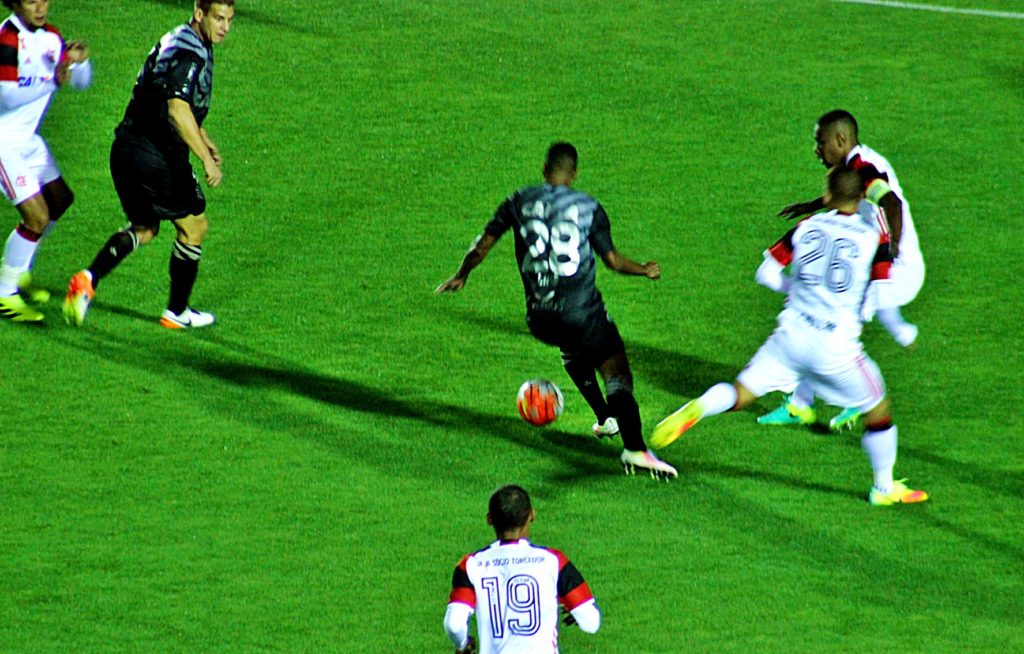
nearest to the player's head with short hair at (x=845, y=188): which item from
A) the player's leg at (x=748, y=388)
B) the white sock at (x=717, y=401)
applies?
the player's leg at (x=748, y=388)

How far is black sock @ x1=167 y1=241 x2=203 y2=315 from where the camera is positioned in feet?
34.3

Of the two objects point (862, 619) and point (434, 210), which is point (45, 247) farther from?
point (862, 619)

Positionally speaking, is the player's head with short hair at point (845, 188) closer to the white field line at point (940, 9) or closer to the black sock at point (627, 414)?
the black sock at point (627, 414)

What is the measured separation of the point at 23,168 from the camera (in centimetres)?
1054

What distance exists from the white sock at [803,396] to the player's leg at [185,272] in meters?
3.86

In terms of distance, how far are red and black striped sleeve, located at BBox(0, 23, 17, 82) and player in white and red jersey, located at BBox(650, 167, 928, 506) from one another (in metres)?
4.74

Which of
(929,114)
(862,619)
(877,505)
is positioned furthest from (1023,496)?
(929,114)

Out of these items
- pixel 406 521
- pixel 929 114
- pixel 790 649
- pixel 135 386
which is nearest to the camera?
pixel 790 649

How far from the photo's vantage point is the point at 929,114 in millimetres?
14836

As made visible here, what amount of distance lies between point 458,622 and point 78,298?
4.86 meters

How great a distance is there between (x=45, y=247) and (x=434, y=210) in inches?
117

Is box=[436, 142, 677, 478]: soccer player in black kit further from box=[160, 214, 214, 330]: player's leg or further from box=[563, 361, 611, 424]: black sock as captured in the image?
box=[160, 214, 214, 330]: player's leg

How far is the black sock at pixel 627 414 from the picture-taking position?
28.8ft

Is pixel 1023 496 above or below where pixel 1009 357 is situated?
below
